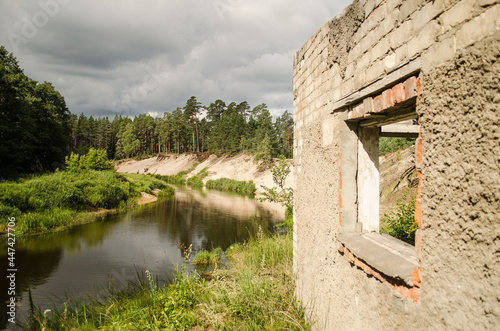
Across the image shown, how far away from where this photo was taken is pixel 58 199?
14.0 meters

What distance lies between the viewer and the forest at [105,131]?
18.7 meters

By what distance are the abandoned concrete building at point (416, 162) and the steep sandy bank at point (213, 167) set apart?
74.2 feet

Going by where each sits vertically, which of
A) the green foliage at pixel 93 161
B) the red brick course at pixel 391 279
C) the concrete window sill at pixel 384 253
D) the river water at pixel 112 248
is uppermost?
the green foliage at pixel 93 161

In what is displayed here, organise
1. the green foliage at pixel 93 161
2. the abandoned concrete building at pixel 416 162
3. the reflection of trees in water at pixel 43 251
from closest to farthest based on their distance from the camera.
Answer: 1. the abandoned concrete building at pixel 416 162
2. the reflection of trees in water at pixel 43 251
3. the green foliage at pixel 93 161

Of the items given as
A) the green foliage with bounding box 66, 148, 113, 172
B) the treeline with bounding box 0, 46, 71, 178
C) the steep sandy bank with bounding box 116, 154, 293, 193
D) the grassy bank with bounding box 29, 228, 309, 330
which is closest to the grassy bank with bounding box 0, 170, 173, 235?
the green foliage with bounding box 66, 148, 113, 172

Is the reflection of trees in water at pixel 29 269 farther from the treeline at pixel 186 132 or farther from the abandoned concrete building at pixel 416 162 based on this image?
the treeline at pixel 186 132

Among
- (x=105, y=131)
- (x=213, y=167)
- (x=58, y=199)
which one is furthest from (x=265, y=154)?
(x=105, y=131)

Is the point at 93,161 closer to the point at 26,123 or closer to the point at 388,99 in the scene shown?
the point at 26,123

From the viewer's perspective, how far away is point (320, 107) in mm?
3615

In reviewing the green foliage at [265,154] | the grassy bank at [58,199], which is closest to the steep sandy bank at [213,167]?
the green foliage at [265,154]

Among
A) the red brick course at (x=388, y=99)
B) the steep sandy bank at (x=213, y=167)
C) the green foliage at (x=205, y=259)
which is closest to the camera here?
the red brick course at (x=388, y=99)

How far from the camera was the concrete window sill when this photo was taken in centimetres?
197

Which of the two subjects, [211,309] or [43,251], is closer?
[211,309]

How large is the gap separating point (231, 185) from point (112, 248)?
72.4 feet
